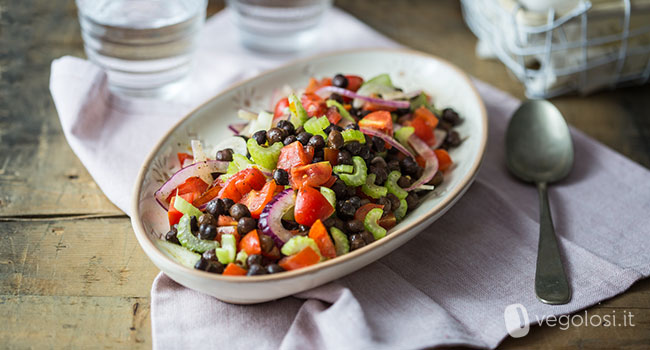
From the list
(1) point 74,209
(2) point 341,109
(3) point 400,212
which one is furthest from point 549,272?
(1) point 74,209

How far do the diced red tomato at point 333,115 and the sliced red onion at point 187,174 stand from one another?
46cm

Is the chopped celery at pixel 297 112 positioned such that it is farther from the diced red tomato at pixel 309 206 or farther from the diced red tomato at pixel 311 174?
the diced red tomato at pixel 309 206

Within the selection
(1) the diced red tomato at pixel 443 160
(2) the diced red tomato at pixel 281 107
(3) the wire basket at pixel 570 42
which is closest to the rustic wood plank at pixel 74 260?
(2) the diced red tomato at pixel 281 107

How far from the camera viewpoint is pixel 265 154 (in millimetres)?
2322

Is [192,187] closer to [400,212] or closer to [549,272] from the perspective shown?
[400,212]

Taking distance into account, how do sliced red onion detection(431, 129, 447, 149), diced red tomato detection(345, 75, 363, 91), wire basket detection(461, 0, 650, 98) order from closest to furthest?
sliced red onion detection(431, 129, 447, 149)
diced red tomato detection(345, 75, 363, 91)
wire basket detection(461, 0, 650, 98)

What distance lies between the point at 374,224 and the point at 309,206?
25 cm

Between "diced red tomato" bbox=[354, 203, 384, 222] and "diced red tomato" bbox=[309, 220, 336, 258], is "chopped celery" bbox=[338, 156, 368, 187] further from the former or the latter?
"diced red tomato" bbox=[309, 220, 336, 258]

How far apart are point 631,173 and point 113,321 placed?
90.2 inches

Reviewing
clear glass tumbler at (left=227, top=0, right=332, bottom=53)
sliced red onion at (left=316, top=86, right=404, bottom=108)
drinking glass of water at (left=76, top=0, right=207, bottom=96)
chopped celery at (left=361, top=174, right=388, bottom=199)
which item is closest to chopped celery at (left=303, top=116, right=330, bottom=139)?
chopped celery at (left=361, top=174, right=388, bottom=199)

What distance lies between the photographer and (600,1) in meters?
3.07

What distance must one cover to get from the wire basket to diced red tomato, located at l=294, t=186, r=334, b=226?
1.49 m

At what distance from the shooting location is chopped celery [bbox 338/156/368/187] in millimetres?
2264

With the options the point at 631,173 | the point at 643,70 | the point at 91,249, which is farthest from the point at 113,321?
the point at 643,70
